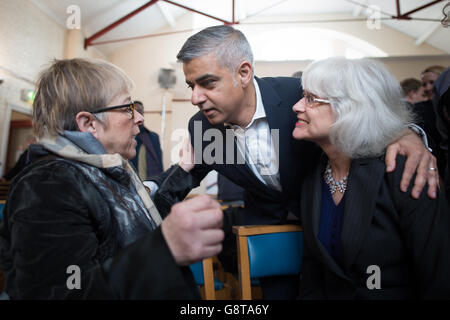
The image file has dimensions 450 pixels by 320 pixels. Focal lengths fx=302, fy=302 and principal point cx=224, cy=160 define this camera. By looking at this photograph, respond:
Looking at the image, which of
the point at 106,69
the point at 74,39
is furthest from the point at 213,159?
the point at 74,39

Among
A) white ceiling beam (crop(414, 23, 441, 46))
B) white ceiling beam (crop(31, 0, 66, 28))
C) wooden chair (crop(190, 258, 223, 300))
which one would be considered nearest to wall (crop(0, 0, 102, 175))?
white ceiling beam (crop(31, 0, 66, 28))

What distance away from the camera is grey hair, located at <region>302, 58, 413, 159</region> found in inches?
43.3

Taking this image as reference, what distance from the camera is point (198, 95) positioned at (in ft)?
4.57

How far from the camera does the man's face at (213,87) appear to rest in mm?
1356

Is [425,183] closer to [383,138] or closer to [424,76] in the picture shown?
[383,138]

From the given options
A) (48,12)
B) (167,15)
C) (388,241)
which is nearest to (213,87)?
(388,241)

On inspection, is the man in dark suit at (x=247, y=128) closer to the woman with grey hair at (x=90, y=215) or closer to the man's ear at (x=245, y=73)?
the man's ear at (x=245, y=73)

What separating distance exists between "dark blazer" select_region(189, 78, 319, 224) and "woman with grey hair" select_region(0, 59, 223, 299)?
1.93 ft

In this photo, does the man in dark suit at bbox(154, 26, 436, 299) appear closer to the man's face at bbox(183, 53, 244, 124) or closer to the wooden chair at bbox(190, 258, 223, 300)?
the man's face at bbox(183, 53, 244, 124)

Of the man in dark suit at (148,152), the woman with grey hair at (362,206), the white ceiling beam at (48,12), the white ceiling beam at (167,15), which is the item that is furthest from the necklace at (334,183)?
the white ceiling beam at (167,15)

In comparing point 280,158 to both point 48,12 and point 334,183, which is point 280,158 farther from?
point 48,12

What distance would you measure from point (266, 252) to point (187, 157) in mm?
668

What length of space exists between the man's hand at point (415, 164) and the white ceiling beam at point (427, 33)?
8.10 m

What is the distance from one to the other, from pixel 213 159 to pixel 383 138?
32.1 inches
